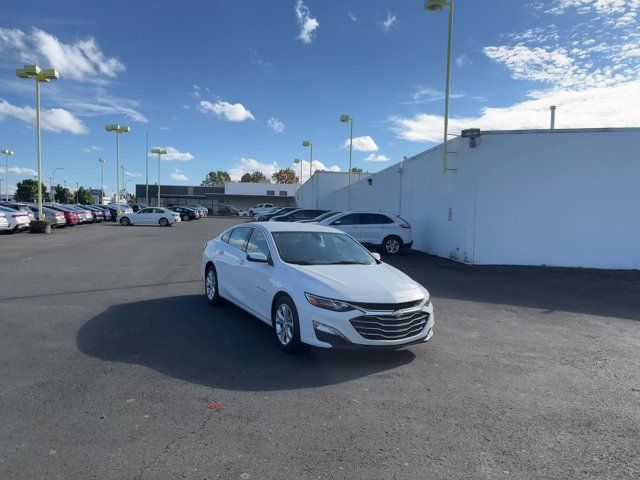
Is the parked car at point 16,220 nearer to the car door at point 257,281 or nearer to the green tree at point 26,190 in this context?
the car door at point 257,281

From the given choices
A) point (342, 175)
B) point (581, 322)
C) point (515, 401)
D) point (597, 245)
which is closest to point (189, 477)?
point (515, 401)

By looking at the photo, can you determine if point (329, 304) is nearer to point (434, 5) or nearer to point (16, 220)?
point (434, 5)

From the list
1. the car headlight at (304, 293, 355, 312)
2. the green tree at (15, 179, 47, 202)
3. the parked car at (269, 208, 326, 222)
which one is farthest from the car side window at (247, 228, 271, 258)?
the green tree at (15, 179, 47, 202)

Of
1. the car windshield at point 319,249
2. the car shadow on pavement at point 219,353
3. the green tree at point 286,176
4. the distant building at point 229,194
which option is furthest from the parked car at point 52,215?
Result: the green tree at point 286,176

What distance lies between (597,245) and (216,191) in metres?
91.1

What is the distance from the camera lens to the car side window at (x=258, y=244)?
271 inches

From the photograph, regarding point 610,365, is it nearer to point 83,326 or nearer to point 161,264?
point 83,326

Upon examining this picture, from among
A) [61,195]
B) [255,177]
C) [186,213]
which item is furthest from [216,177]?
[186,213]

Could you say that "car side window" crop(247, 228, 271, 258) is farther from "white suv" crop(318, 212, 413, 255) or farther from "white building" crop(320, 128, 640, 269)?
"white suv" crop(318, 212, 413, 255)

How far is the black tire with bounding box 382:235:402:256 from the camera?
60.2 feet

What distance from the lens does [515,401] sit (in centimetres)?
470

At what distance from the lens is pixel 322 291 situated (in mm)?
5461

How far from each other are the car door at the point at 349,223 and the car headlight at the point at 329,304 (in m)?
12.7

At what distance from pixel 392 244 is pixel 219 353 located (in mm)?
13255
